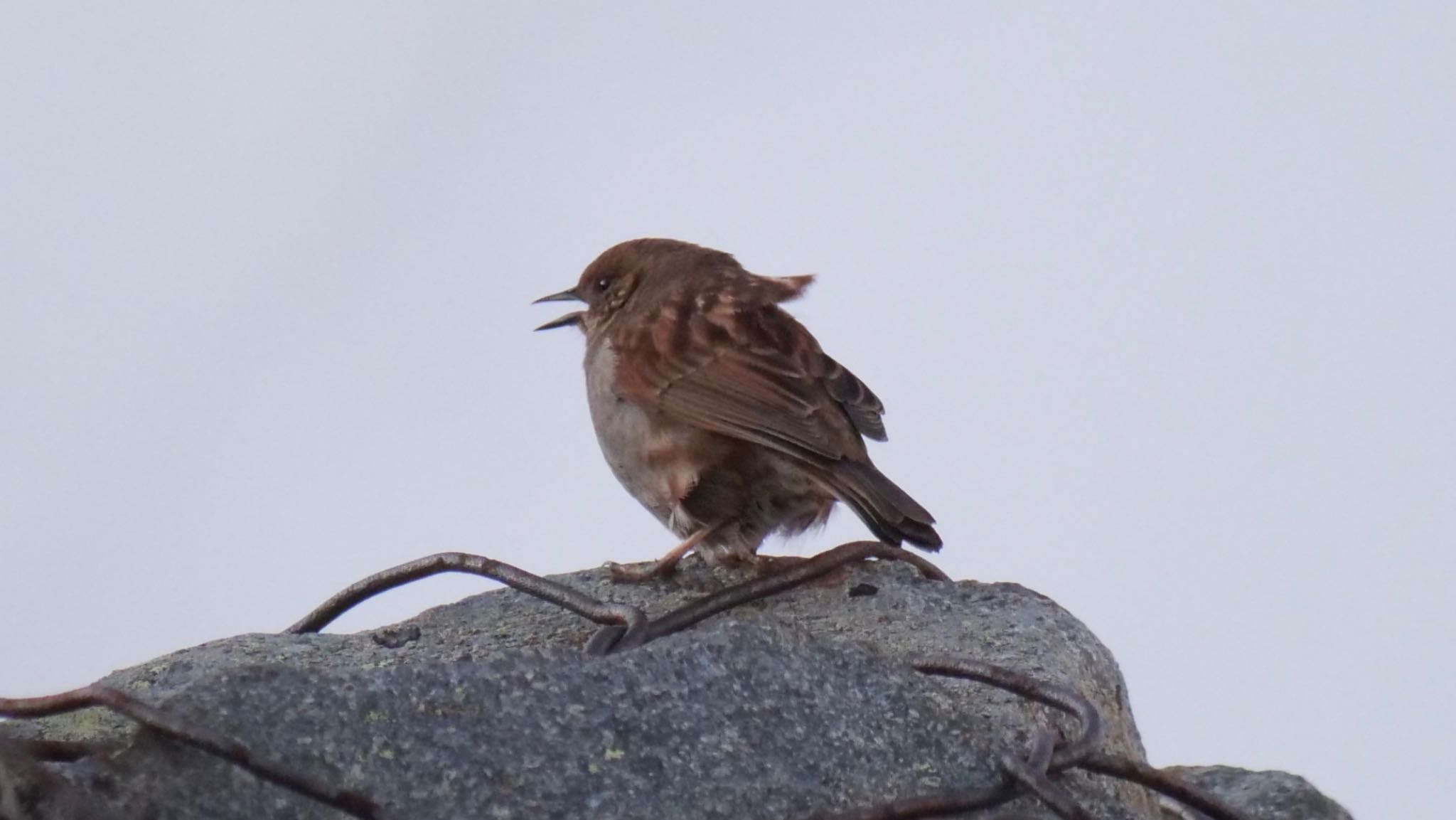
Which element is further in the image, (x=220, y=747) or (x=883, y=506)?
(x=883, y=506)

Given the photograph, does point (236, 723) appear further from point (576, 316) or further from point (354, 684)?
point (576, 316)

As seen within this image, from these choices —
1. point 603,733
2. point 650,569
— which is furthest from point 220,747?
point 650,569

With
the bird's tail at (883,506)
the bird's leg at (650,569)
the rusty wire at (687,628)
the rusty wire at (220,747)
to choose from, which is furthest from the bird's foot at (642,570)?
the rusty wire at (220,747)

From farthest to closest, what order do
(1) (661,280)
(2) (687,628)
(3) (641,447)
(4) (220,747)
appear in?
(1) (661,280)
(3) (641,447)
(2) (687,628)
(4) (220,747)

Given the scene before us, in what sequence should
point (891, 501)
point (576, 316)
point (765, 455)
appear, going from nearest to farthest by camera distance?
1. point (891, 501)
2. point (765, 455)
3. point (576, 316)

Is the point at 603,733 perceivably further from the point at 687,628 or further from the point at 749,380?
the point at 749,380

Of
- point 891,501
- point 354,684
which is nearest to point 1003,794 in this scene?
point 354,684

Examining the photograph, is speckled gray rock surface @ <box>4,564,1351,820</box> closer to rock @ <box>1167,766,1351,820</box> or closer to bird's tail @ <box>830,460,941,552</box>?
rock @ <box>1167,766,1351,820</box>
